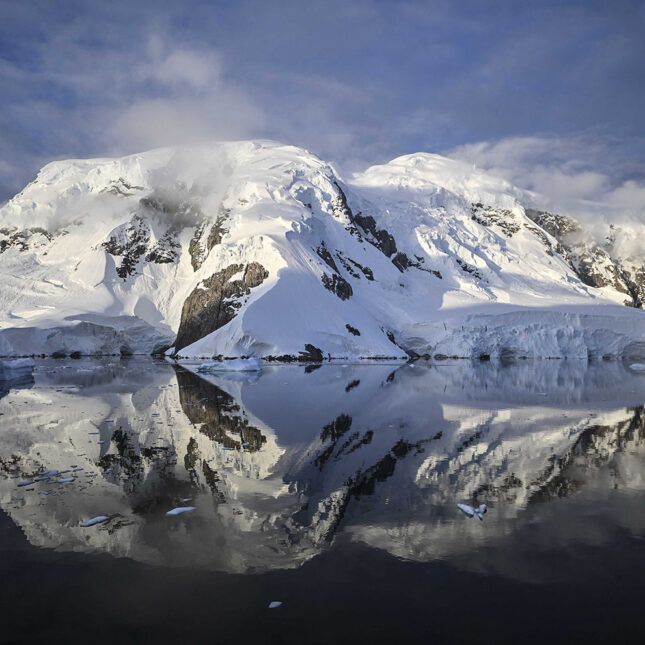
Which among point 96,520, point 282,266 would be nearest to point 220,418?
point 96,520

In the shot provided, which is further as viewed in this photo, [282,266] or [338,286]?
[338,286]

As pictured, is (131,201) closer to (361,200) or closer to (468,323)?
(361,200)

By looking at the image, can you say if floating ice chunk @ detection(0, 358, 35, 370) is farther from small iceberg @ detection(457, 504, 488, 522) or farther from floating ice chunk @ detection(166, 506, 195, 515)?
small iceberg @ detection(457, 504, 488, 522)

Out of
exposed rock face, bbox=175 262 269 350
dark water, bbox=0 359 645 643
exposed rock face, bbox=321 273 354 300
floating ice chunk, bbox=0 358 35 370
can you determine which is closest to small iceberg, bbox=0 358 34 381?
floating ice chunk, bbox=0 358 35 370

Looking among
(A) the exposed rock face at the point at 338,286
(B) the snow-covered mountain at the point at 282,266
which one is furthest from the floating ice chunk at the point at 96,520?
(A) the exposed rock face at the point at 338,286

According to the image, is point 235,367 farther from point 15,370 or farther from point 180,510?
point 180,510

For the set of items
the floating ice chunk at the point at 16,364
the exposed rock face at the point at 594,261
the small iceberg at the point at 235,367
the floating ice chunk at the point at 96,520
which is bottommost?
the small iceberg at the point at 235,367

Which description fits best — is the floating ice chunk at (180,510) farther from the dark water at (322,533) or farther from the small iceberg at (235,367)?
the small iceberg at (235,367)
